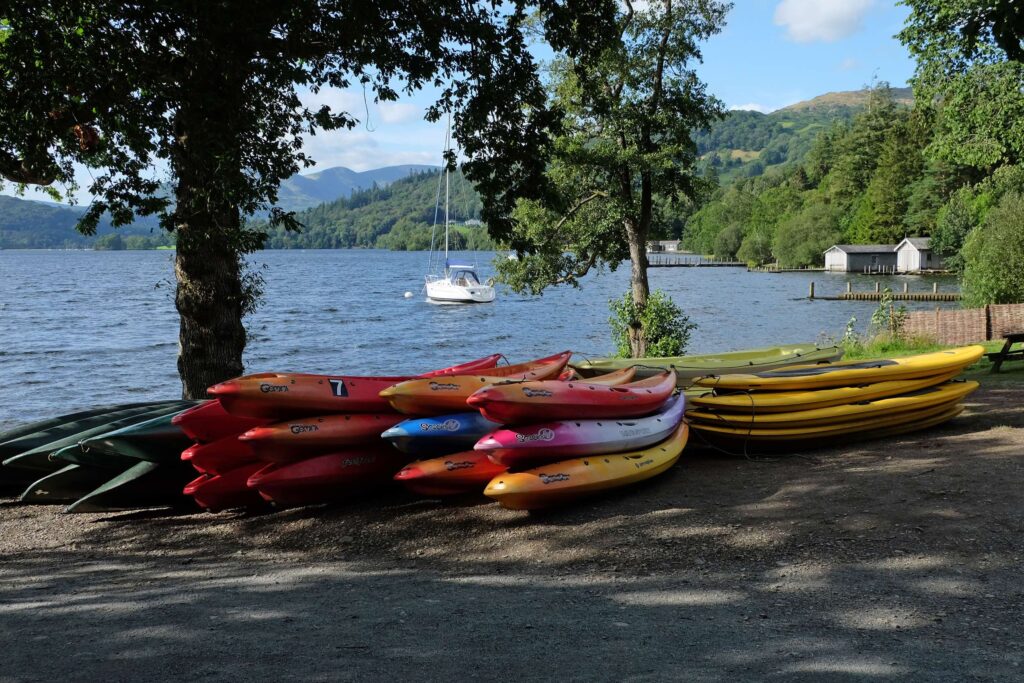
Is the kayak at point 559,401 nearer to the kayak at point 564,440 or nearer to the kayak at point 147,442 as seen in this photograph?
the kayak at point 564,440

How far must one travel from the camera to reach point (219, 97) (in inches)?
308

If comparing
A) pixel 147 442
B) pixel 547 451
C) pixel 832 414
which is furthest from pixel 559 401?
pixel 147 442

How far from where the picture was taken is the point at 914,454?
7.99 meters

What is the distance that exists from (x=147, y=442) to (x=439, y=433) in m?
2.75

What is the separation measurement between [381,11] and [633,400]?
15.1 ft

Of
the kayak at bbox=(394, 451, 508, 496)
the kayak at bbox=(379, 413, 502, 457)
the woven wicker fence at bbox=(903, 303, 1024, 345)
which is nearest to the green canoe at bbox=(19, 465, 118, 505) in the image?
the kayak at bbox=(379, 413, 502, 457)

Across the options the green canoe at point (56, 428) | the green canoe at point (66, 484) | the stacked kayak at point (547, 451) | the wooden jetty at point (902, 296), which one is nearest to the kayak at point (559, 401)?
the stacked kayak at point (547, 451)

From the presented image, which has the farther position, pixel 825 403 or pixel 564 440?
pixel 825 403

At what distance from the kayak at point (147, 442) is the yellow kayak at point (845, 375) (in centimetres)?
511

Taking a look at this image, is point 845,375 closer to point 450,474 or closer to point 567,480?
point 567,480

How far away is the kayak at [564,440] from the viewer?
6824 mm

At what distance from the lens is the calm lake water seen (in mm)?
28245

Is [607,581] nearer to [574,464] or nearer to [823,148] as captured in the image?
[574,464]

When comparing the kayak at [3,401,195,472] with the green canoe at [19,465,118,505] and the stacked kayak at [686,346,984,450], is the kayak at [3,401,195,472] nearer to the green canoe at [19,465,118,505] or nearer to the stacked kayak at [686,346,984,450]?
the green canoe at [19,465,118,505]
